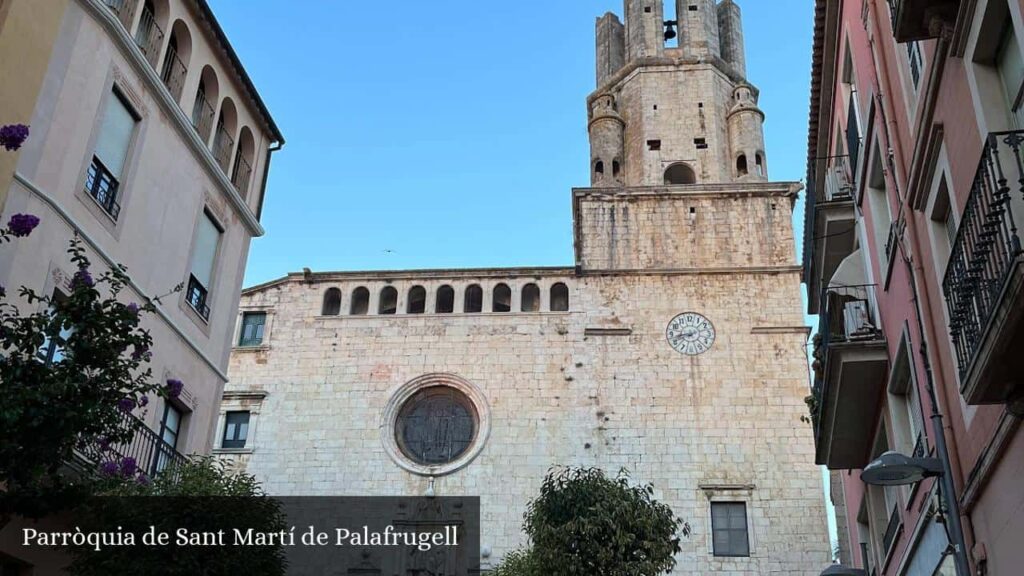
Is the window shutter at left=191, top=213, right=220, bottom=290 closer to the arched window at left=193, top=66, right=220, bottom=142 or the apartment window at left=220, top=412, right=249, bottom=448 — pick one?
the arched window at left=193, top=66, right=220, bottom=142

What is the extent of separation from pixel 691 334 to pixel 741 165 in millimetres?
6082

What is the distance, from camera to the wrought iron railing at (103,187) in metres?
12.4

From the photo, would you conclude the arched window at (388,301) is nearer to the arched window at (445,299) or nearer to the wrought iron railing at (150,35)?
the arched window at (445,299)

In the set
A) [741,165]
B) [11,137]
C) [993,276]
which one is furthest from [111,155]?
[741,165]

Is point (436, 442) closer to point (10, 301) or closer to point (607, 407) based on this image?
point (607, 407)

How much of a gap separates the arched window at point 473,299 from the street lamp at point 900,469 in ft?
66.2

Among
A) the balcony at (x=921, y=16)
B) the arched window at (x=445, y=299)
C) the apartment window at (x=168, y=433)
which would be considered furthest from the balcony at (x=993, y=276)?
the arched window at (x=445, y=299)

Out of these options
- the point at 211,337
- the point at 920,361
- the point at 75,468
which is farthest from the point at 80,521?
the point at 920,361

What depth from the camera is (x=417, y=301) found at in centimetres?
2950

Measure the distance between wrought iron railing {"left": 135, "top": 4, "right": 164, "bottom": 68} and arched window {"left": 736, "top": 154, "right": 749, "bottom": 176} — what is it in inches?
766

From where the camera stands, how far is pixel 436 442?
26.6 m

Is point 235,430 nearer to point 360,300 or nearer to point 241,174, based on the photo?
point 360,300

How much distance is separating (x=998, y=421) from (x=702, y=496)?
18088 mm

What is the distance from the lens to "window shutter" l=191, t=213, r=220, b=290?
15.3m
